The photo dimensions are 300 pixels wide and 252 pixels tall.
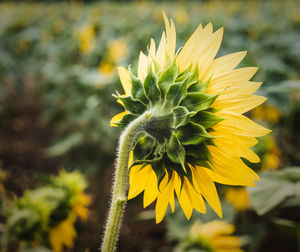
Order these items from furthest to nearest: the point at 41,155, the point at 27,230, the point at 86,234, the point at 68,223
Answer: the point at 41,155
the point at 86,234
the point at 68,223
the point at 27,230

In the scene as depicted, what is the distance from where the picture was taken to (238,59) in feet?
1.56

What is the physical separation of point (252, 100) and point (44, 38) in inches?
108

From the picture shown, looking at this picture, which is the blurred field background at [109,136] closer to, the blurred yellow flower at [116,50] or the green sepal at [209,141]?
the blurred yellow flower at [116,50]

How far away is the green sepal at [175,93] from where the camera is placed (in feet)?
1.55

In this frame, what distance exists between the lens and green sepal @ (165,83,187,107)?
18.6 inches

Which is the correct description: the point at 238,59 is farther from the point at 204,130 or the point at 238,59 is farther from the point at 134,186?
the point at 134,186

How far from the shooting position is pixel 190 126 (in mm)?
459

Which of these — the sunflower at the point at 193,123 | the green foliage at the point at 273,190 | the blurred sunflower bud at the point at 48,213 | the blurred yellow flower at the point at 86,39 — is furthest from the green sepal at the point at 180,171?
the blurred yellow flower at the point at 86,39

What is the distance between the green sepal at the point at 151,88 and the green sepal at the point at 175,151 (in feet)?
0.24

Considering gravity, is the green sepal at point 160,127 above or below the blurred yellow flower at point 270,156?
below

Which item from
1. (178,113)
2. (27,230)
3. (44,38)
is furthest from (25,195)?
(44,38)

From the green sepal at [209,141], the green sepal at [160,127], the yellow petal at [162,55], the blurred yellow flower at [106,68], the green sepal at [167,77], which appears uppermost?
the blurred yellow flower at [106,68]

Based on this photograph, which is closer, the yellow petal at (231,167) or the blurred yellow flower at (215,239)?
the yellow petal at (231,167)

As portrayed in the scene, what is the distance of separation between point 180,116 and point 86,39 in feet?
5.57
